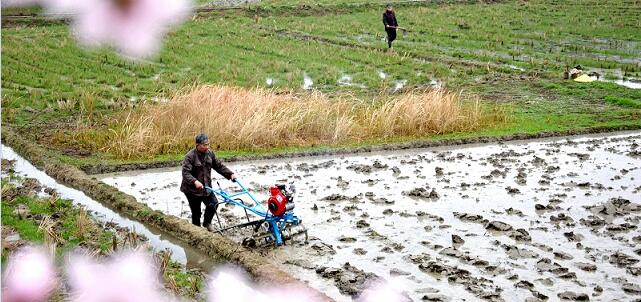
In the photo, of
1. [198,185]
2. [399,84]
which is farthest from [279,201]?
[399,84]

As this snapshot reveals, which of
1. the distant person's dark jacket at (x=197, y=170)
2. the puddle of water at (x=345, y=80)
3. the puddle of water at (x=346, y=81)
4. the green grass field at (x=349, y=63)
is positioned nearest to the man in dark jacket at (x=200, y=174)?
the distant person's dark jacket at (x=197, y=170)

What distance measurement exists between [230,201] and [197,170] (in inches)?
14.8

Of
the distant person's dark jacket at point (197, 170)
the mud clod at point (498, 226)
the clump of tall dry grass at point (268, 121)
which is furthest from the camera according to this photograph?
the clump of tall dry grass at point (268, 121)

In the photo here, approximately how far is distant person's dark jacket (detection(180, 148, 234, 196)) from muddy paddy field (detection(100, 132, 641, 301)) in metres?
0.78

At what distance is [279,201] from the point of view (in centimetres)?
619

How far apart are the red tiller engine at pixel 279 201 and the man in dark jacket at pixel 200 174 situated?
1.69 feet

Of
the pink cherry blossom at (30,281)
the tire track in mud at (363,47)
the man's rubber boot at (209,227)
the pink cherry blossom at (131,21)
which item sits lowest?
the tire track in mud at (363,47)

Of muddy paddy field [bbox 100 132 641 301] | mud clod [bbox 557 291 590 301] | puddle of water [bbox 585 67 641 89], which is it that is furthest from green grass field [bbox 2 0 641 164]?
mud clod [bbox 557 291 590 301]

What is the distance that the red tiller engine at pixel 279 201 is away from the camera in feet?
20.3

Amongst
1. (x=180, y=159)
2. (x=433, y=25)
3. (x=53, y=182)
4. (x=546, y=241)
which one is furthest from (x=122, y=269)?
(x=433, y=25)

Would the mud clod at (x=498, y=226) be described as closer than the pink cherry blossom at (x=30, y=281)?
No

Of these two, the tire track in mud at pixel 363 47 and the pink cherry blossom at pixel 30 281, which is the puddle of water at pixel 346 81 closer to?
the tire track in mud at pixel 363 47

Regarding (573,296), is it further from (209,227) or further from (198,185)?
(209,227)

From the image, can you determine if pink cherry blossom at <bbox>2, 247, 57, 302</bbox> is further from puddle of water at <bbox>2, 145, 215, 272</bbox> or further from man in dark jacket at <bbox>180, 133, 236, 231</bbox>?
man in dark jacket at <bbox>180, 133, 236, 231</bbox>
